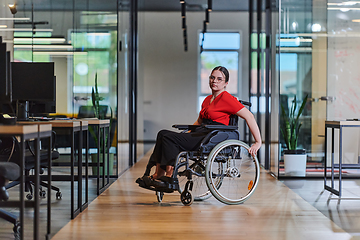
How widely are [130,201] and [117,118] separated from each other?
1.84 m

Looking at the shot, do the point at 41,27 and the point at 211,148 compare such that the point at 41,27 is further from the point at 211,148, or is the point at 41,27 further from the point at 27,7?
the point at 211,148

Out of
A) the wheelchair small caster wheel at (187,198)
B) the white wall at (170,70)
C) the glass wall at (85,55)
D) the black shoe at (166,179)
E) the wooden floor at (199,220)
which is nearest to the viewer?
the wooden floor at (199,220)

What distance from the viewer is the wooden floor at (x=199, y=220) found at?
2342 millimetres

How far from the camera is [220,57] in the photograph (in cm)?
1134

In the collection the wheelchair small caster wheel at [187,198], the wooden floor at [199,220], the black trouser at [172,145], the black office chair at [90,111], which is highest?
the black office chair at [90,111]

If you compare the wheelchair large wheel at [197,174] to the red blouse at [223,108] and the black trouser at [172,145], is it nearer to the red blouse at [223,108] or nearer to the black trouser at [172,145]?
the black trouser at [172,145]

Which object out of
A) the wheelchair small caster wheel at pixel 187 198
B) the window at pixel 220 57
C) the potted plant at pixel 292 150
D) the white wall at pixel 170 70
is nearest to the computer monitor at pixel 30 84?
the wheelchair small caster wheel at pixel 187 198

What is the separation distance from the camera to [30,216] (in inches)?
109

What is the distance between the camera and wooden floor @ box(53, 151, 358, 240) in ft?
7.68

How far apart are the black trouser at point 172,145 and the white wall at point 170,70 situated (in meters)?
7.97

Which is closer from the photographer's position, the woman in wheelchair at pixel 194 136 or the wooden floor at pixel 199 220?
the wooden floor at pixel 199 220

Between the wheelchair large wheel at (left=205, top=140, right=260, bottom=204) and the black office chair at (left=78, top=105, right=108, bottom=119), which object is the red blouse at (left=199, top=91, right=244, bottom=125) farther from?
the black office chair at (left=78, top=105, right=108, bottom=119)

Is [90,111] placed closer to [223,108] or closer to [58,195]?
[58,195]

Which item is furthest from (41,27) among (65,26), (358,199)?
(358,199)
